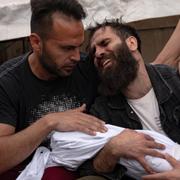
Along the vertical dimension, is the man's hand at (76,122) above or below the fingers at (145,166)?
above

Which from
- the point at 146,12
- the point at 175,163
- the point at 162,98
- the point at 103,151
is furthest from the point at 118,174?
the point at 146,12

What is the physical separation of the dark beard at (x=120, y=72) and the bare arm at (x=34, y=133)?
29 centimetres

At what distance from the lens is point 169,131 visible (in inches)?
119

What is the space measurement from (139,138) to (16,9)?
1978 mm

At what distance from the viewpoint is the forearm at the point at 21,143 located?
280 centimetres

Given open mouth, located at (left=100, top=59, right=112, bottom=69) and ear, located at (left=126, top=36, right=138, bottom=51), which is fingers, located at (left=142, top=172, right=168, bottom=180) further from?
ear, located at (left=126, top=36, right=138, bottom=51)

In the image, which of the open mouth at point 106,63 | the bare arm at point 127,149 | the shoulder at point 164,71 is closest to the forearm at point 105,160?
the bare arm at point 127,149

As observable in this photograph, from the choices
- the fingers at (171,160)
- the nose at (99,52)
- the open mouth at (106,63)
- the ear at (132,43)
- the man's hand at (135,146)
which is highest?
the ear at (132,43)

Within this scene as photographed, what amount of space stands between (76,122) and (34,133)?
0.26 metres

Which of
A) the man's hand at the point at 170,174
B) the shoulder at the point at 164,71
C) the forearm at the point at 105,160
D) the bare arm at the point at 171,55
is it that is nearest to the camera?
the man's hand at the point at 170,174

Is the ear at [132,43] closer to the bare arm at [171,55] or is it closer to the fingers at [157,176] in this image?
the bare arm at [171,55]

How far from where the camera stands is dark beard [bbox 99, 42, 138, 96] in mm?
3014

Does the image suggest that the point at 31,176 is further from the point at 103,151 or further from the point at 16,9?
the point at 16,9

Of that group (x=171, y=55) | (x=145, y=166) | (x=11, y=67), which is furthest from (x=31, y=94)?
(x=171, y=55)
